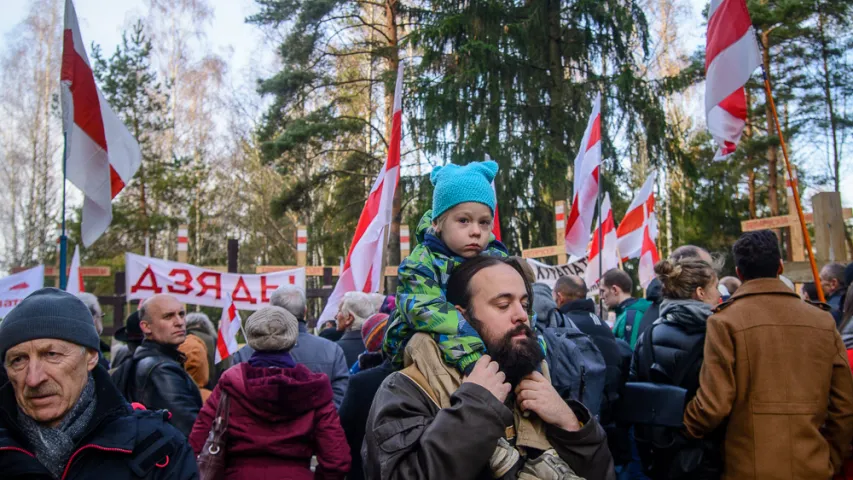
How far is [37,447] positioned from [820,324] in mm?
3172

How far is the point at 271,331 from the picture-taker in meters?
3.90

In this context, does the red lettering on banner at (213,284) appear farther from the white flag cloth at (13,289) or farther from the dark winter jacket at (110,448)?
the dark winter jacket at (110,448)

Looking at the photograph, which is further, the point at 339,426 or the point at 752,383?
the point at 339,426

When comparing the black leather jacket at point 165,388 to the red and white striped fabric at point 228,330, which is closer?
the black leather jacket at point 165,388

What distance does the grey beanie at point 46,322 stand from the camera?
218 cm

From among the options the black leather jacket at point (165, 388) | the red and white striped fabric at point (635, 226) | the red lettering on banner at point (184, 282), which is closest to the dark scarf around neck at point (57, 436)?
the black leather jacket at point (165, 388)

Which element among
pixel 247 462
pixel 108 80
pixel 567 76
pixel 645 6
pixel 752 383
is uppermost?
pixel 645 6

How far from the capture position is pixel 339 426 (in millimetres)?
3812

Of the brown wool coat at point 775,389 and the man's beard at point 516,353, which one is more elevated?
the man's beard at point 516,353

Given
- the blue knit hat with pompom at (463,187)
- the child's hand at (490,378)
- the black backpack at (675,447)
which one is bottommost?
the black backpack at (675,447)

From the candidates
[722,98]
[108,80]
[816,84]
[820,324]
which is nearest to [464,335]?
[820,324]

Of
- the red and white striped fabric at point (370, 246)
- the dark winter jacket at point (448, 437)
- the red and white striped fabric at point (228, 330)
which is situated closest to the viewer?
the dark winter jacket at point (448, 437)

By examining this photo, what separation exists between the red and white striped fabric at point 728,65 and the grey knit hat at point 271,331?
3.86 meters

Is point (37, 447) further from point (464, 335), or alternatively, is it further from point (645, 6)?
point (645, 6)
